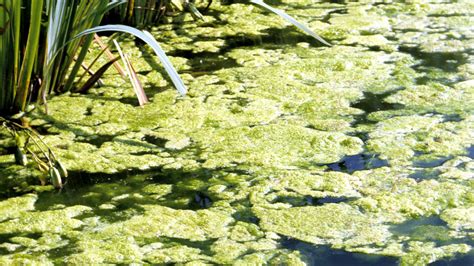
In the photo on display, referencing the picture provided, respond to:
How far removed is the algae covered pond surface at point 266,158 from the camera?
239cm

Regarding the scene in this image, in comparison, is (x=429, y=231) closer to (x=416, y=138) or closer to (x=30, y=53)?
(x=416, y=138)

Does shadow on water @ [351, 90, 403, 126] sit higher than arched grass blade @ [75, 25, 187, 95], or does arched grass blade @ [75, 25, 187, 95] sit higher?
arched grass blade @ [75, 25, 187, 95]

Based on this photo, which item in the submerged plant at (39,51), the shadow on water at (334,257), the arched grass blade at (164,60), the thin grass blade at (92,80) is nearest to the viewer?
the shadow on water at (334,257)

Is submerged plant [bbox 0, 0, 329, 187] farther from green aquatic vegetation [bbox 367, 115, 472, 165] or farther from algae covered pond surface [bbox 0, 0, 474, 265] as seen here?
green aquatic vegetation [bbox 367, 115, 472, 165]

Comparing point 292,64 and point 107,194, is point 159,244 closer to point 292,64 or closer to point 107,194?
point 107,194

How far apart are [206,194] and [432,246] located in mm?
762

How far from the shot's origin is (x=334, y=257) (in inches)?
91.4

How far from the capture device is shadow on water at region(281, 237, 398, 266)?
2.30m

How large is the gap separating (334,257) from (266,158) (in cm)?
71

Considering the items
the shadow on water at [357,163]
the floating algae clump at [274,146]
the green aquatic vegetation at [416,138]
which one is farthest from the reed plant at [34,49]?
the green aquatic vegetation at [416,138]

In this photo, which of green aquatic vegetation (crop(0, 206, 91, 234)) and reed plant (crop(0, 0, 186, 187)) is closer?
green aquatic vegetation (crop(0, 206, 91, 234))

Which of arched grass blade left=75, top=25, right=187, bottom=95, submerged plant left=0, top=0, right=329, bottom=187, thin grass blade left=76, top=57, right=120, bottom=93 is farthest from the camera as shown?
thin grass blade left=76, top=57, right=120, bottom=93

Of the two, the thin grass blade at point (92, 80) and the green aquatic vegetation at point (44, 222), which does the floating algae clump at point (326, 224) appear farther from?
the thin grass blade at point (92, 80)

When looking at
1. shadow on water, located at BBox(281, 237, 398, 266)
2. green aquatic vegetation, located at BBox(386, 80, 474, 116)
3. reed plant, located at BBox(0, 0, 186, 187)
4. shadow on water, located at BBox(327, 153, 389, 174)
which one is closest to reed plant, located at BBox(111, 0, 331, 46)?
green aquatic vegetation, located at BBox(386, 80, 474, 116)
